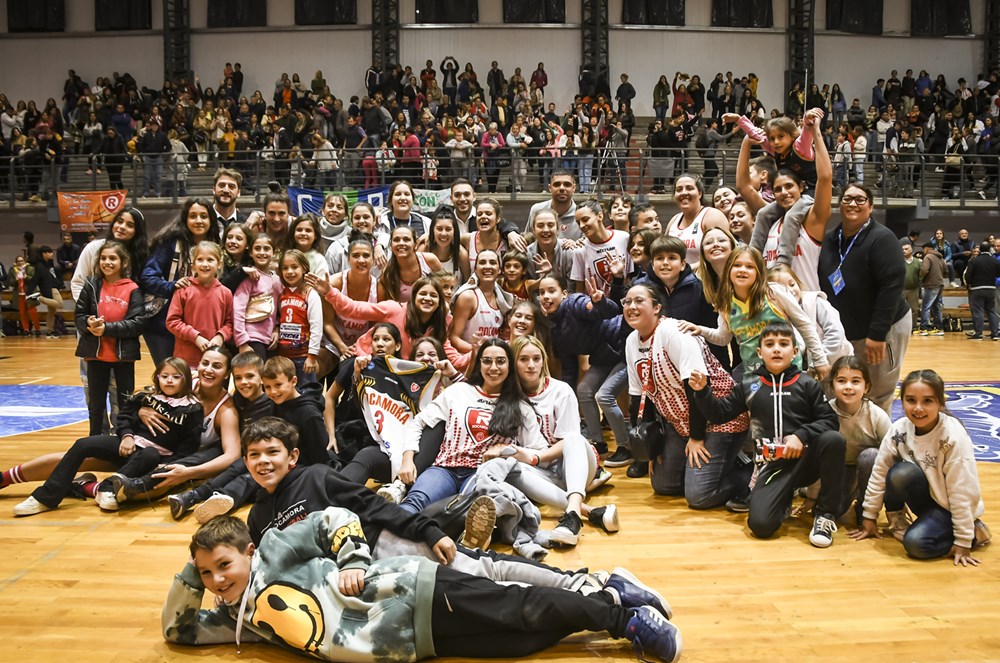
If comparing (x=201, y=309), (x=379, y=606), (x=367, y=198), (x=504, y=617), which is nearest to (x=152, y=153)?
(x=367, y=198)

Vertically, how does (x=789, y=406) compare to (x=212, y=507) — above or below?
above

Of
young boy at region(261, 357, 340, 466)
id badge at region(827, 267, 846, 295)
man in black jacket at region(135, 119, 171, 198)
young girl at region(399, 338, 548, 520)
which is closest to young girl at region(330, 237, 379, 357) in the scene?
young boy at region(261, 357, 340, 466)

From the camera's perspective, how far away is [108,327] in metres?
4.98

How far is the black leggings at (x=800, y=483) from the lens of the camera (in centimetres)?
383

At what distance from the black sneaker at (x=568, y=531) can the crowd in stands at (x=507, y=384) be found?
0.01 metres

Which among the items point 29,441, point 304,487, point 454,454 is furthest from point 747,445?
point 29,441

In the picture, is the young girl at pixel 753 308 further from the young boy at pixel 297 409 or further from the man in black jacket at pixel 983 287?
the man in black jacket at pixel 983 287

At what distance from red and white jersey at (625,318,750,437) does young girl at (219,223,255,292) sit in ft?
7.90

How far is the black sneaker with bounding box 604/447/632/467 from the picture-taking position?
5.26 meters

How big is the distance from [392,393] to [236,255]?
1.44 m

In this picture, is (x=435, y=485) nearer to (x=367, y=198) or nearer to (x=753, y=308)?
(x=753, y=308)

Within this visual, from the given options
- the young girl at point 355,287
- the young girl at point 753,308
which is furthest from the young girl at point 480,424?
the young girl at point 355,287

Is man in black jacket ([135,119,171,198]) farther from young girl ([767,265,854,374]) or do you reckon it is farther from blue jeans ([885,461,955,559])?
blue jeans ([885,461,955,559])

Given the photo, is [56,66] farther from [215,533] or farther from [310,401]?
[215,533]
